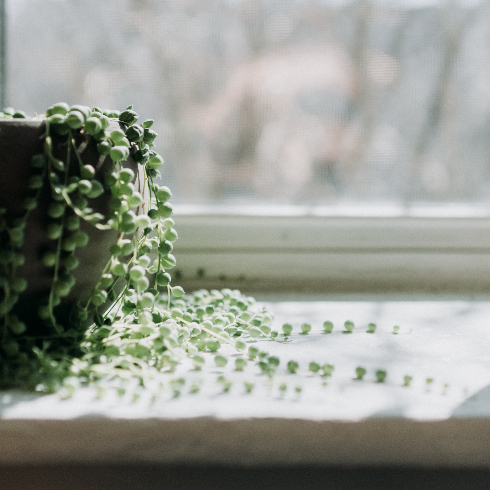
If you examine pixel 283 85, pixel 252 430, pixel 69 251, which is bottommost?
pixel 252 430

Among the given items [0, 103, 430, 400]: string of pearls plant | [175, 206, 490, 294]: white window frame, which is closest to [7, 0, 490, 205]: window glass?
[175, 206, 490, 294]: white window frame

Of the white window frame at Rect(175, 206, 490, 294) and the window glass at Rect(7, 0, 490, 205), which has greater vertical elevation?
the window glass at Rect(7, 0, 490, 205)

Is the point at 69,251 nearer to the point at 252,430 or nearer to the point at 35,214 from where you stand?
the point at 35,214

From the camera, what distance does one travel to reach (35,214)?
17.0 inches

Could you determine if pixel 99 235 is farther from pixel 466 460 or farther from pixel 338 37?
pixel 338 37

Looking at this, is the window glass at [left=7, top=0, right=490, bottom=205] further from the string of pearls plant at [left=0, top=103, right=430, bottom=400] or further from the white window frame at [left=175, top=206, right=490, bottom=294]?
the string of pearls plant at [left=0, top=103, right=430, bottom=400]

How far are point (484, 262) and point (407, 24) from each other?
0.48 m

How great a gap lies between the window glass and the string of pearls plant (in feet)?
1.37

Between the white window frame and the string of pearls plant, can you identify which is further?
the white window frame

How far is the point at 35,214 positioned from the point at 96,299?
10cm

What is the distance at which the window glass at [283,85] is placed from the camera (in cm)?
90

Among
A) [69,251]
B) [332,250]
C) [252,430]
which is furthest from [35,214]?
[332,250]

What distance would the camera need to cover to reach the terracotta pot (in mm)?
426

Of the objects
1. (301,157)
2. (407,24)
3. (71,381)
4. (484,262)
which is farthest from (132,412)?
(407,24)
